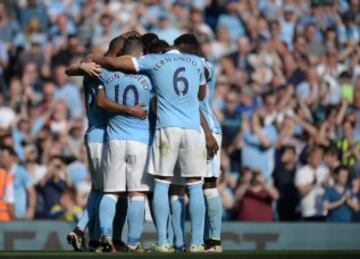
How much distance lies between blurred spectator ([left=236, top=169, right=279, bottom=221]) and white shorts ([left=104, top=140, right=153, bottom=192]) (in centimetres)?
564

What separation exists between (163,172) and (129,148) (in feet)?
1.73

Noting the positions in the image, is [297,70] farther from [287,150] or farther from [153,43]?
[153,43]

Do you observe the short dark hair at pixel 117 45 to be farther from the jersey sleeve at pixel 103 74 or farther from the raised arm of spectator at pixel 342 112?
the raised arm of spectator at pixel 342 112

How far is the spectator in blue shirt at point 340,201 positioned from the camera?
21.8 m

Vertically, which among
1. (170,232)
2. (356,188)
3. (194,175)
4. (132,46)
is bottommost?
(170,232)

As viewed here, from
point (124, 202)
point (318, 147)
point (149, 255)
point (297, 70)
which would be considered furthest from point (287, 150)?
point (149, 255)

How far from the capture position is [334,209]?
71.6 feet

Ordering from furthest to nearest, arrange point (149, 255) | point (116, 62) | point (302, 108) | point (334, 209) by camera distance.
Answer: point (302, 108) → point (334, 209) → point (116, 62) → point (149, 255)

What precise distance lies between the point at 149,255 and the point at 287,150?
28.1 ft

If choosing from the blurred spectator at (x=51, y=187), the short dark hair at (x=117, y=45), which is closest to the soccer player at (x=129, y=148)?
the short dark hair at (x=117, y=45)

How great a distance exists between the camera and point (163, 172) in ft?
51.0

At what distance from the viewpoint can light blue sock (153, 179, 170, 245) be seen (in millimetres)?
15547

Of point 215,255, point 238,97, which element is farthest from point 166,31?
point 215,255

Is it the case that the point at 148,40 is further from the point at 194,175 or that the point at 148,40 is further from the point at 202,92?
the point at 194,175
